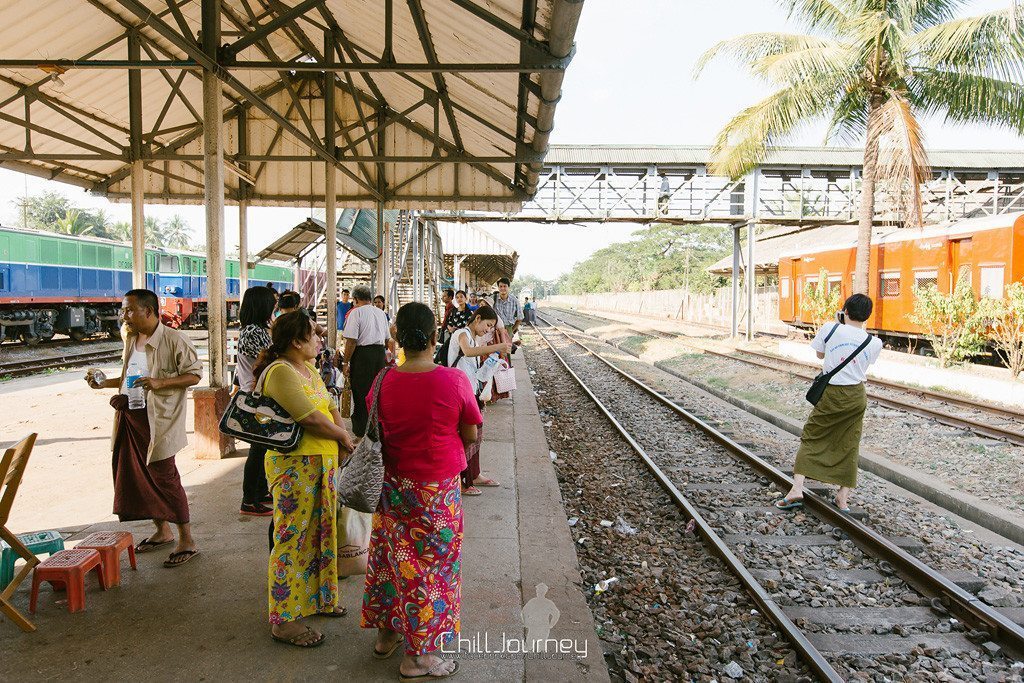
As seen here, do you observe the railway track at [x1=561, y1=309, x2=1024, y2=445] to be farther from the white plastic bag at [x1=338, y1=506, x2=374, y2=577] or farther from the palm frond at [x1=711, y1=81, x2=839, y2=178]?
the white plastic bag at [x1=338, y1=506, x2=374, y2=577]

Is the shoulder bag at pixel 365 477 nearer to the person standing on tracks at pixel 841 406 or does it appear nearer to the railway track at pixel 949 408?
the person standing on tracks at pixel 841 406

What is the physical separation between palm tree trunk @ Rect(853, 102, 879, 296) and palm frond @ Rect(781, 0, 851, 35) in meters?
2.02

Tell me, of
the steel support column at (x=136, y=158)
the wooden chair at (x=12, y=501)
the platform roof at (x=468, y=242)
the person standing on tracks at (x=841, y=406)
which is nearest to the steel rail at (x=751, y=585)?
the person standing on tracks at (x=841, y=406)

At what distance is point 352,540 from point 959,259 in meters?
15.8

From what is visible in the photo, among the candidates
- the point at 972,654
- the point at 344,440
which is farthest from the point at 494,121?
the point at 972,654

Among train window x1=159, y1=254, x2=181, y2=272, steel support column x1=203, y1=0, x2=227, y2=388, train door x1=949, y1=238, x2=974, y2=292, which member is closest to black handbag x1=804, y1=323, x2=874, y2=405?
steel support column x1=203, y1=0, x2=227, y2=388

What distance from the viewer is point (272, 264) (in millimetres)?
37156

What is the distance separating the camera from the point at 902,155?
13359mm

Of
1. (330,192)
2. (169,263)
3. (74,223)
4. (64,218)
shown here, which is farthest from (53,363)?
(64,218)

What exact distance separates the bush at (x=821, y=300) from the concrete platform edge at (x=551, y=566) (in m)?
14.2

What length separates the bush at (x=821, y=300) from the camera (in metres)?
19.2

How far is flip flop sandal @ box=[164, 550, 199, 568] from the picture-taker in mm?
4109

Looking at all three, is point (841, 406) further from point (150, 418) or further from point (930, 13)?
point (930, 13)

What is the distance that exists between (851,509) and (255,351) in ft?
16.4
